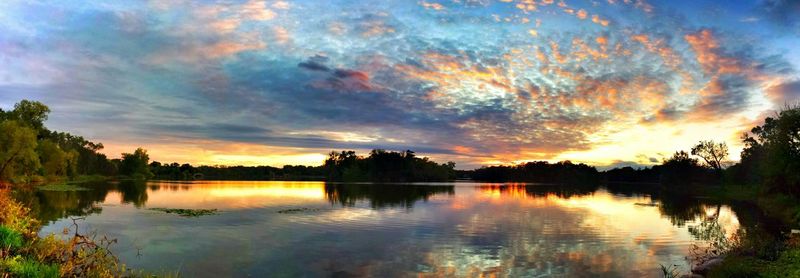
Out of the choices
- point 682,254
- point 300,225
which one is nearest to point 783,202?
point 682,254

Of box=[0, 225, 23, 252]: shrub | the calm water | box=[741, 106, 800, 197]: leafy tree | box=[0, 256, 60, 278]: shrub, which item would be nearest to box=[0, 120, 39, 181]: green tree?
the calm water

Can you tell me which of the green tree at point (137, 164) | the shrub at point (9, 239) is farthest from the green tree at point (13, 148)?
the green tree at point (137, 164)

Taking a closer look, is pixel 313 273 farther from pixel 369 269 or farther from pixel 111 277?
pixel 111 277

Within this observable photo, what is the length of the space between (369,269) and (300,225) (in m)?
17.2

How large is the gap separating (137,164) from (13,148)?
133m

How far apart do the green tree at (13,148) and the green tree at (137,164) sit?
125m

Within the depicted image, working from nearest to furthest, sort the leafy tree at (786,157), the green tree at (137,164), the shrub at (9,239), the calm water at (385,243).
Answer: the shrub at (9,239)
the calm water at (385,243)
the leafy tree at (786,157)
the green tree at (137,164)

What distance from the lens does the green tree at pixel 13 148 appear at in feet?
235

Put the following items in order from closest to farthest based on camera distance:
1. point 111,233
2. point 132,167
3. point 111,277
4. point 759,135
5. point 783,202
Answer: point 111,277 < point 111,233 < point 783,202 < point 759,135 < point 132,167

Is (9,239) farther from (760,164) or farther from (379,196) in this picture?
(760,164)

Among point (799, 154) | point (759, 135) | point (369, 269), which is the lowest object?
point (369, 269)

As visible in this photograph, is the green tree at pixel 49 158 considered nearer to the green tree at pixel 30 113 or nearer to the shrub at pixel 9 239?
the green tree at pixel 30 113

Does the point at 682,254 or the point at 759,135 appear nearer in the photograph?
the point at 682,254

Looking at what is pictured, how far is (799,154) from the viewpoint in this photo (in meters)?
47.7
